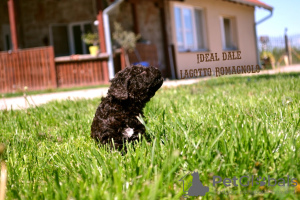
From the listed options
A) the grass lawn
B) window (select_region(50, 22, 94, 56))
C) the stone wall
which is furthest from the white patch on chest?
window (select_region(50, 22, 94, 56))

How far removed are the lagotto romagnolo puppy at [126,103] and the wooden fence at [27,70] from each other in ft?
34.9

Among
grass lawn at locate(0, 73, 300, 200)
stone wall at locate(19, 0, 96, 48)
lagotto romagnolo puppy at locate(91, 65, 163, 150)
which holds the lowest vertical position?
grass lawn at locate(0, 73, 300, 200)

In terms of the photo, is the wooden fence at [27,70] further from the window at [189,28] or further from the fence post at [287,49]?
the fence post at [287,49]

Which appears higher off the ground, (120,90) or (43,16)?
(43,16)

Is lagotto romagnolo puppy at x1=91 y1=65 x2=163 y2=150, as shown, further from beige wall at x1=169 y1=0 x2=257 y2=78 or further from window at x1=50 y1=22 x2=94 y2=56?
window at x1=50 y1=22 x2=94 y2=56

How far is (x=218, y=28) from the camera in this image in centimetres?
1736

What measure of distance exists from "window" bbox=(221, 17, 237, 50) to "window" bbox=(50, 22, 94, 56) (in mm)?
7505

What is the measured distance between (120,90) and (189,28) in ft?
47.3

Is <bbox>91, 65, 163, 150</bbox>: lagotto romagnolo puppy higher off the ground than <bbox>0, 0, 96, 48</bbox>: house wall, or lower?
lower

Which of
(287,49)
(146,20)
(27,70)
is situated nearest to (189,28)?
(146,20)

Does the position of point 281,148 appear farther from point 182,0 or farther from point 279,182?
point 182,0

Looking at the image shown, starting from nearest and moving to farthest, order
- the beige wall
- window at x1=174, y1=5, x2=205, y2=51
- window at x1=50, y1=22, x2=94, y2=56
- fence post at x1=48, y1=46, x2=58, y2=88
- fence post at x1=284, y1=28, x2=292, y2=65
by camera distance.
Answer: fence post at x1=48, y1=46, x2=58, y2=88
the beige wall
window at x1=174, y1=5, x2=205, y2=51
window at x1=50, y1=22, x2=94, y2=56
fence post at x1=284, y1=28, x2=292, y2=65

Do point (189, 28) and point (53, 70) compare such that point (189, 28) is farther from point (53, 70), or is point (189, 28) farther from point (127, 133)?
point (127, 133)

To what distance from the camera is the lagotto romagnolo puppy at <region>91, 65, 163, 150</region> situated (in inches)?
92.9
